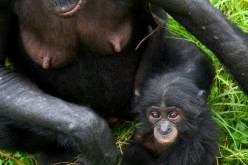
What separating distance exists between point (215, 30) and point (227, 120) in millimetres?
1083

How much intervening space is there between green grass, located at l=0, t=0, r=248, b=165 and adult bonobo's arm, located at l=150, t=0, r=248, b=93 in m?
0.39

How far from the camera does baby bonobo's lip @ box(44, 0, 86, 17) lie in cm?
431

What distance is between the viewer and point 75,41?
495 centimetres

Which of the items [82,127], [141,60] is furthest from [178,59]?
[82,127]

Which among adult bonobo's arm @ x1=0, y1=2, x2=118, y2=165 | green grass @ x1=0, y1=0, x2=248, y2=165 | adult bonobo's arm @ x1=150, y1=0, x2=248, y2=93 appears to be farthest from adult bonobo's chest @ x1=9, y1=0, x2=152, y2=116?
green grass @ x1=0, y1=0, x2=248, y2=165

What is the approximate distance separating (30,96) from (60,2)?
0.78 m

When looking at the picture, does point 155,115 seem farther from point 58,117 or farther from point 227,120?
point 227,120

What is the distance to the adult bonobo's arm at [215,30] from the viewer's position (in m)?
4.68

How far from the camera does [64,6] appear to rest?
4.31 metres

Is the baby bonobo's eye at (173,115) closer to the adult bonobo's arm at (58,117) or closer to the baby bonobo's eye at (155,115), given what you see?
the baby bonobo's eye at (155,115)

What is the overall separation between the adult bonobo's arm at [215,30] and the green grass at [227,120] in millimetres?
391

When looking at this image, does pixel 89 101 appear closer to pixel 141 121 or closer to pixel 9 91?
pixel 141 121

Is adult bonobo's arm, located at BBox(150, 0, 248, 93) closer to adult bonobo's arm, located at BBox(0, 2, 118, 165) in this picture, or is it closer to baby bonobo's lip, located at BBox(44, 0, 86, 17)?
baby bonobo's lip, located at BBox(44, 0, 86, 17)

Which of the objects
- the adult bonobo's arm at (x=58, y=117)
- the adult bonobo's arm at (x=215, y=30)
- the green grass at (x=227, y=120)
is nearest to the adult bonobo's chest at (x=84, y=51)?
the adult bonobo's arm at (x=58, y=117)
